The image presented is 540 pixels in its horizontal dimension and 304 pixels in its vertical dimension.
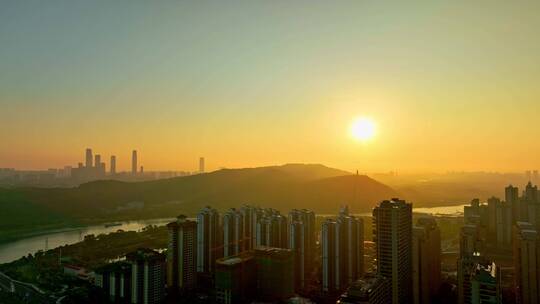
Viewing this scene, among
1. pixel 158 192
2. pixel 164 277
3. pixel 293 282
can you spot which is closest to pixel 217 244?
pixel 164 277

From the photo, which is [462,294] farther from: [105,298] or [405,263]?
[105,298]

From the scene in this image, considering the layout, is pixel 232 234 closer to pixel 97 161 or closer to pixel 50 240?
pixel 50 240

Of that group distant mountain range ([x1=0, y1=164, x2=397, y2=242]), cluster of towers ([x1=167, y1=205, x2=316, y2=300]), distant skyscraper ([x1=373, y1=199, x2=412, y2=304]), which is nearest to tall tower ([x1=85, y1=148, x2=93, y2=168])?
distant mountain range ([x1=0, y1=164, x2=397, y2=242])

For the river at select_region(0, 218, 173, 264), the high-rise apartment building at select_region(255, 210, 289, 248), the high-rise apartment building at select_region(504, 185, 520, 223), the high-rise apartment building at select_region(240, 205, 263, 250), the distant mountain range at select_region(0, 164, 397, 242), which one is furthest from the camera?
the distant mountain range at select_region(0, 164, 397, 242)

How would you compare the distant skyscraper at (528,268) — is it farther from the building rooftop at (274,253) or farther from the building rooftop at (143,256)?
the building rooftop at (143,256)

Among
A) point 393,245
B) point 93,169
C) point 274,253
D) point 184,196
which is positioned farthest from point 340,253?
point 93,169

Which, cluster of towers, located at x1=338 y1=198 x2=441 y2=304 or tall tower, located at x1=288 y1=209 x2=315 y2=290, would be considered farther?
tall tower, located at x1=288 y1=209 x2=315 y2=290

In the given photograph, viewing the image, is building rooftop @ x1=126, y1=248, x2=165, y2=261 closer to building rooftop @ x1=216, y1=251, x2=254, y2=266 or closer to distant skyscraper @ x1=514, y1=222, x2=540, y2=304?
building rooftop @ x1=216, y1=251, x2=254, y2=266

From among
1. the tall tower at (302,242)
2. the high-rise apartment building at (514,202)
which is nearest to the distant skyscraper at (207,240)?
the tall tower at (302,242)
